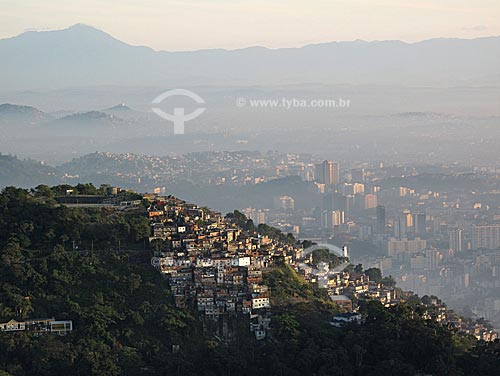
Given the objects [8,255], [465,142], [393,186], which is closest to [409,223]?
[393,186]

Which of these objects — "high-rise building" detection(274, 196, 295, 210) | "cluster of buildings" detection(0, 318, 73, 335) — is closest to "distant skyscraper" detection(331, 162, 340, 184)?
"high-rise building" detection(274, 196, 295, 210)

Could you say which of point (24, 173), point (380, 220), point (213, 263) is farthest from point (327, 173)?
point (213, 263)

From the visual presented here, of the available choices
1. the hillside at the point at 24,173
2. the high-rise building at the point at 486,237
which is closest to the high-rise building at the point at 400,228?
the high-rise building at the point at 486,237

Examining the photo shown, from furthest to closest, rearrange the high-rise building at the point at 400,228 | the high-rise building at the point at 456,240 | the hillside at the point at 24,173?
the hillside at the point at 24,173 → the high-rise building at the point at 400,228 → the high-rise building at the point at 456,240

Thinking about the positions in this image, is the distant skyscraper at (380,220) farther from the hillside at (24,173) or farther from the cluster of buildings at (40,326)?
the cluster of buildings at (40,326)

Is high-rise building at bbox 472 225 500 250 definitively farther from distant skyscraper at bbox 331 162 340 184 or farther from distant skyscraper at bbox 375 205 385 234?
distant skyscraper at bbox 331 162 340 184

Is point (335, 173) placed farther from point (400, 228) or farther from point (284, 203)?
point (400, 228)

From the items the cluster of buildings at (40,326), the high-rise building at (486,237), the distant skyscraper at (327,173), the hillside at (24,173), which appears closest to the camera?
the cluster of buildings at (40,326)
